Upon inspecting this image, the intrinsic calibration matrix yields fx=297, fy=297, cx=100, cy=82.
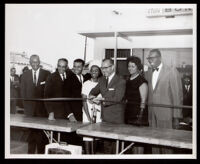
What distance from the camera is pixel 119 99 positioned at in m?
2.79

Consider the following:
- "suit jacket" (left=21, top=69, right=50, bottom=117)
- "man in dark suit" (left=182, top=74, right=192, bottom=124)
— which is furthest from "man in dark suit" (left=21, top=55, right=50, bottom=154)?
"man in dark suit" (left=182, top=74, right=192, bottom=124)

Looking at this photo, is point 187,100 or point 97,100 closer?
point 187,100

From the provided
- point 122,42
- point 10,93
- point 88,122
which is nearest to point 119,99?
point 88,122

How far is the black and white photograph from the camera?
106 inches

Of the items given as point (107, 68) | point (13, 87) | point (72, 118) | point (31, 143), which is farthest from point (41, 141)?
point (107, 68)

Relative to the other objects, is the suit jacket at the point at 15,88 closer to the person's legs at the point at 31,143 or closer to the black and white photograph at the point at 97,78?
the black and white photograph at the point at 97,78

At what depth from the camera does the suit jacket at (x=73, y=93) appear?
2883 millimetres

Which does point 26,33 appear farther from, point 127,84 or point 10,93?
point 127,84

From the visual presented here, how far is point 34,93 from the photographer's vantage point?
289 centimetres

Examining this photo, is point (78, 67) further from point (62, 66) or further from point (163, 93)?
point (163, 93)

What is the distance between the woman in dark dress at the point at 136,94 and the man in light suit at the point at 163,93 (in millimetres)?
59

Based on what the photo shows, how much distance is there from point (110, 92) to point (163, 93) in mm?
495

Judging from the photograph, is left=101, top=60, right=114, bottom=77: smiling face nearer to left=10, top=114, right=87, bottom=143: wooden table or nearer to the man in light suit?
the man in light suit

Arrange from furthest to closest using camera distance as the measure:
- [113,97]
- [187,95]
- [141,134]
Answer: [113,97] < [187,95] < [141,134]
